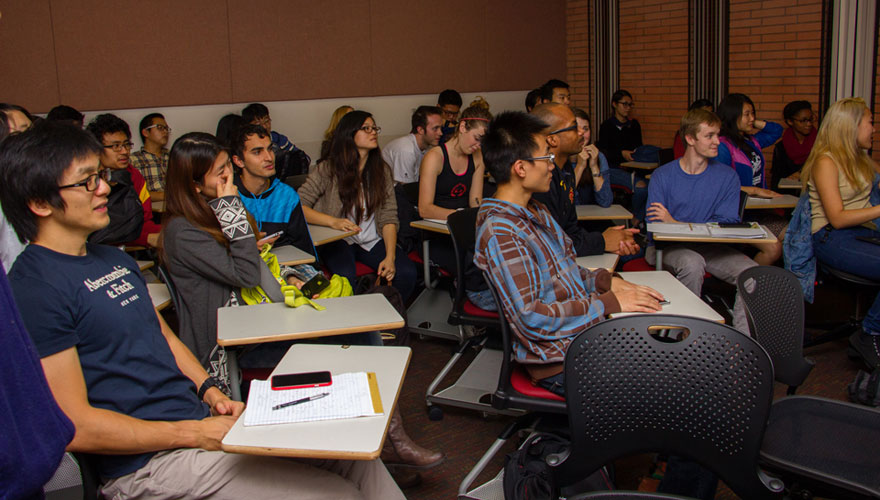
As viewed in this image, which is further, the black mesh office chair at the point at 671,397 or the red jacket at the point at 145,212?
the red jacket at the point at 145,212

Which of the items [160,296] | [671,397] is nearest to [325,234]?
[160,296]

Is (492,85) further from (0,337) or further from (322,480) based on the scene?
(0,337)

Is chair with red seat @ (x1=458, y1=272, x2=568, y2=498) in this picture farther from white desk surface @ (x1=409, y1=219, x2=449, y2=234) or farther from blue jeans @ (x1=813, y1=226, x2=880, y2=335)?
blue jeans @ (x1=813, y1=226, x2=880, y2=335)

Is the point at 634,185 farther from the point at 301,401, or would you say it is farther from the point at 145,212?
the point at 301,401

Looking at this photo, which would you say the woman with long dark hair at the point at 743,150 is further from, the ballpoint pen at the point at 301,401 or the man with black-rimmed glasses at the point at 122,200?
the ballpoint pen at the point at 301,401

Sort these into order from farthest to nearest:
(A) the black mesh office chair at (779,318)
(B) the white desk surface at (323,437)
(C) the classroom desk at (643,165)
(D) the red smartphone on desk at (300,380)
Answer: (C) the classroom desk at (643,165), (A) the black mesh office chair at (779,318), (D) the red smartphone on desk at (300,380), (B) the white desk surface at (323,437)

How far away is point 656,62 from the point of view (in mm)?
8031

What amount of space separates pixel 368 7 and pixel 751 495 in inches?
251

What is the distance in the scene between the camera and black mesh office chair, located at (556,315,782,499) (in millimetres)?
1659

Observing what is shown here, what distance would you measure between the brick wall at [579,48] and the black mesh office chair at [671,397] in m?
7.69

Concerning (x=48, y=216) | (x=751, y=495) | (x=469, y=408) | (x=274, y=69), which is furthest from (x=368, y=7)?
(x=751, y=495)

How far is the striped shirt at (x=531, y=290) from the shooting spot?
2252mm

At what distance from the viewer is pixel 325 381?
179cm

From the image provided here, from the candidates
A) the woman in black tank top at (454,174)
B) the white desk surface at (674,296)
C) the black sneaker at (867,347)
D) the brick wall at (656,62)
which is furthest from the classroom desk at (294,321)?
the brick wall at (656,62)
